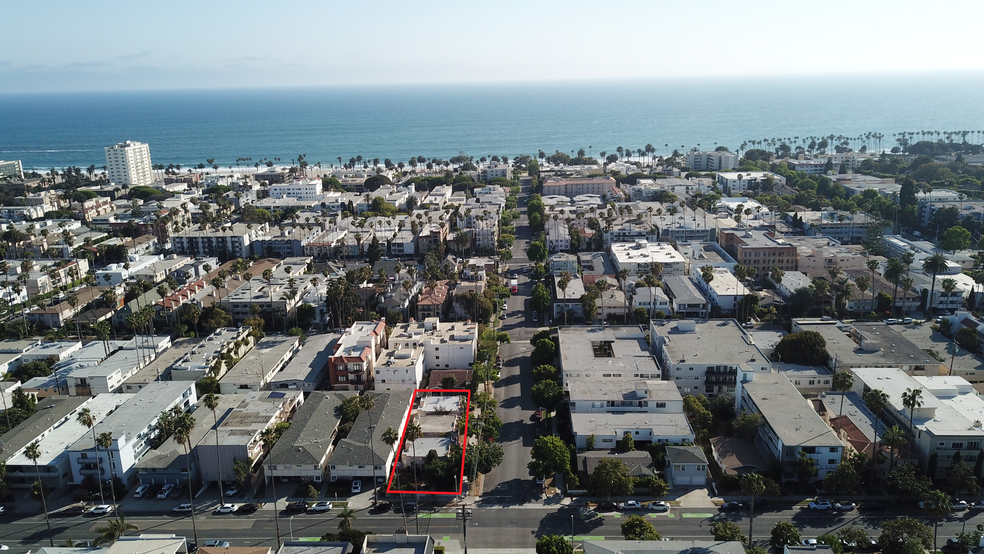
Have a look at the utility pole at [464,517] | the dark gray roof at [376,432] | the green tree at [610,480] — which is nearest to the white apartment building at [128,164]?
the dark gray roof at [376,432]

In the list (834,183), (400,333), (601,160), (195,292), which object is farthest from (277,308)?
(601,160)

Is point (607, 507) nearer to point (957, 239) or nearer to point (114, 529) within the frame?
point (114, 529)

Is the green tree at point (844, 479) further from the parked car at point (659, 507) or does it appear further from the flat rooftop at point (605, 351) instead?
the flat rooftop at point (605, 351)

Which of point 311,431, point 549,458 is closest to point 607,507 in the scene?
point 549,458

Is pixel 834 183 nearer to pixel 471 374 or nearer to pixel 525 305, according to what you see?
pixel 525 305

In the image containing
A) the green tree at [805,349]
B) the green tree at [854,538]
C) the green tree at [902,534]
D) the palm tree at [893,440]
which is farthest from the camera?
the green tree at [805,349]

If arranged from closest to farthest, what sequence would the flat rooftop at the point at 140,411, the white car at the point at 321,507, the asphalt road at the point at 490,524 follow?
the asphalt road at the point at 490,524 < the white car at the point at 321,507 < the flat rooftop at the point at 140,411
